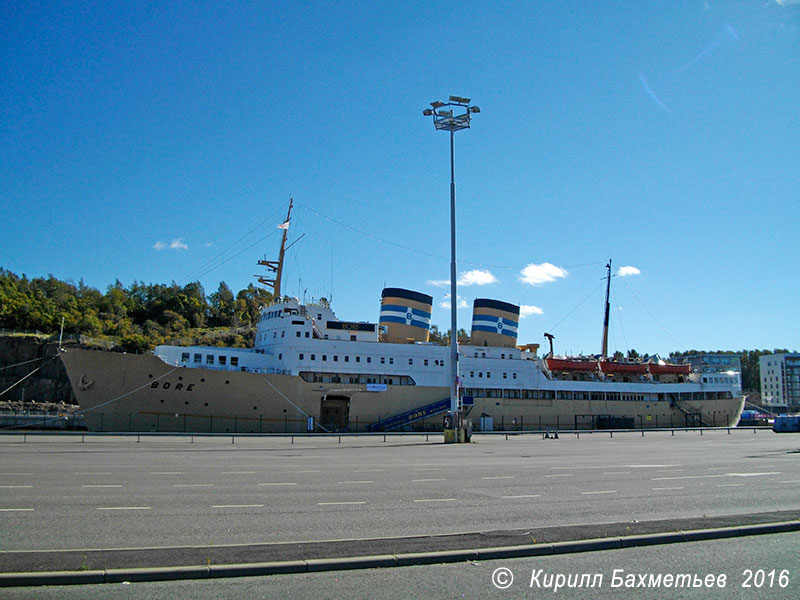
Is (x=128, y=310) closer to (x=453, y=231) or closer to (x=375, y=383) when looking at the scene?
(x=375, y=383)

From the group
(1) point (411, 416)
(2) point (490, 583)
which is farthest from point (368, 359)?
(2) point (490, 583)

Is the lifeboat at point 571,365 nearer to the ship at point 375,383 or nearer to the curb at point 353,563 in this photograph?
the ship at point 375,383

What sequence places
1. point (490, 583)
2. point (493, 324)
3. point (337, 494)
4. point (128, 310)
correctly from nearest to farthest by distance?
point (490, 583) → point (337, 494) → point (493, 324) → point (128, 310)

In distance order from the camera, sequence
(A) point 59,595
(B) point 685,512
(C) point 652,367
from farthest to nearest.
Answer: (C) point 652,367 < (B) point 685,512 < (A) point 59,595

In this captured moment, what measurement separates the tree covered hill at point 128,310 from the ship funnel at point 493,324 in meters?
56.8

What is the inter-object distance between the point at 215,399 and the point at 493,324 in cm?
2380

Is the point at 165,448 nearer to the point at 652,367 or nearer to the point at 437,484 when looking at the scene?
the point at 437,484

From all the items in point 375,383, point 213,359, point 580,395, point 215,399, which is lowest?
point 580,395

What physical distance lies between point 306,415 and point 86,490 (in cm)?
2712

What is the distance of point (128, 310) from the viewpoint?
126812mm

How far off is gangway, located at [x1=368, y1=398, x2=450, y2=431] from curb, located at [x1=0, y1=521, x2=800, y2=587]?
3428cm

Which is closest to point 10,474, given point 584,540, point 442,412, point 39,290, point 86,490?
point 86,490

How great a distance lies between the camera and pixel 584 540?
759cm

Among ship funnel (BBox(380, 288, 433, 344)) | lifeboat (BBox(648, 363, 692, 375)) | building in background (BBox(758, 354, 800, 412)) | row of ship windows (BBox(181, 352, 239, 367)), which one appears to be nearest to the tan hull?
row of ship windows (BBox(181, 352, 239, 367))
